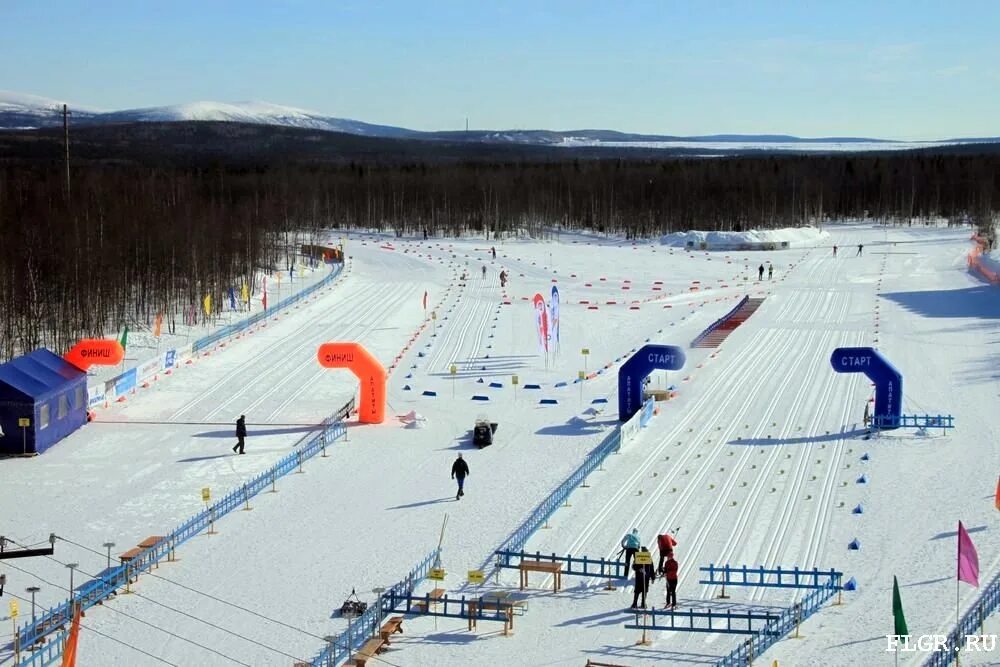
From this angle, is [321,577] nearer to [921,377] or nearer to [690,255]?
[921,377]

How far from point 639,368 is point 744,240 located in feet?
187

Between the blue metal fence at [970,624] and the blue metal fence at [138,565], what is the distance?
11295 mm

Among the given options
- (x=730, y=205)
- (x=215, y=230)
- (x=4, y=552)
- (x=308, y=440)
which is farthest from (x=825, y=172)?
(x=4, y=552)

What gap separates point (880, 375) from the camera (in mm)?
28734

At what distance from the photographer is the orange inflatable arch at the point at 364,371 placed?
2902 centimetres

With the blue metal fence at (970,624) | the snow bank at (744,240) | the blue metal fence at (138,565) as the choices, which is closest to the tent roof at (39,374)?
the blue metal fence at (138,565)

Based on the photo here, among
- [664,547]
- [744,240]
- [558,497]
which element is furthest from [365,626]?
[744,240]

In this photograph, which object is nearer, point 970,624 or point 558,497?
point 970,624

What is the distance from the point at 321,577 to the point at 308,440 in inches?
369

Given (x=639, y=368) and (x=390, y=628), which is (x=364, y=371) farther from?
(x=390, y=628)

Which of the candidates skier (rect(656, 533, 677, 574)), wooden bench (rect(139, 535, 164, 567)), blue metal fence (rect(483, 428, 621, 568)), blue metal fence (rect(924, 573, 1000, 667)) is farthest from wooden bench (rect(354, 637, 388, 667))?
blue metal fence (rect(924, 573, 1000, 667))

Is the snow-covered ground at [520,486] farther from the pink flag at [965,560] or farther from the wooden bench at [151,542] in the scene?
the pink flag at [965,560]

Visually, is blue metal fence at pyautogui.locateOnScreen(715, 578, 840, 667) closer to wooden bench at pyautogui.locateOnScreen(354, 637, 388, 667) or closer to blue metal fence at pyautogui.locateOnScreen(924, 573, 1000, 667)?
blue metal fence at pyautogui.locateOnScreen(924, 573, 1000, 667)

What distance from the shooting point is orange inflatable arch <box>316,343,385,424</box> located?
29.0 meters
